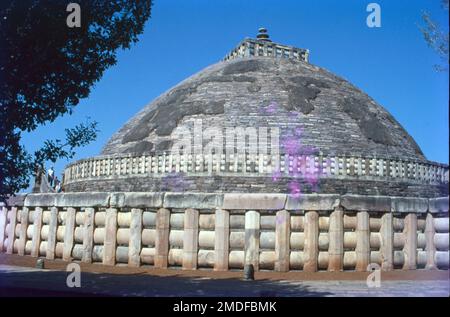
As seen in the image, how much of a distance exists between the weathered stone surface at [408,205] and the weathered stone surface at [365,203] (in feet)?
0.51

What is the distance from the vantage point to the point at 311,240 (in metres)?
11.1

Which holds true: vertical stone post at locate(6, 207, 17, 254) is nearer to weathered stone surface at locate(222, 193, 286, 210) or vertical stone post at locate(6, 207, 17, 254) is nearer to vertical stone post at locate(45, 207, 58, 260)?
vertical stone post at locate(45, 207, 58, 260)

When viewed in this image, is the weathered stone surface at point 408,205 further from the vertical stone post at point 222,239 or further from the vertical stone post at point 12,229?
the vertical stone post at point 12,229

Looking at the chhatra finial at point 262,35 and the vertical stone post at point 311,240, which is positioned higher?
the chhatra finial at point 262,35

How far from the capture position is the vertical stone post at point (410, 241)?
11648 mm

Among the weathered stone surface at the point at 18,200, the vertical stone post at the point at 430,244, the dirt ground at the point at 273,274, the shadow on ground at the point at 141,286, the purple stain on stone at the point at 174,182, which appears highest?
the purple stain on stone at the point at 174,182

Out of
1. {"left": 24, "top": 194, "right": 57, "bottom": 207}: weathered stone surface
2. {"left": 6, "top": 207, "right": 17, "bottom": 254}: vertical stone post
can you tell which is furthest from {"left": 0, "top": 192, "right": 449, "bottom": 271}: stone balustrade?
{"left": 6, "top": 207, "right": 17, "bottom": 254}: vertical stone post

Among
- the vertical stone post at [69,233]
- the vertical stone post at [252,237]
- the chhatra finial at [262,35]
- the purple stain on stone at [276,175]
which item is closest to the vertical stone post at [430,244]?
the vertical stone post at [252,237]

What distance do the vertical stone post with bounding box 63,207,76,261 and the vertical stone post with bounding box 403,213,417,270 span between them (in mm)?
8356

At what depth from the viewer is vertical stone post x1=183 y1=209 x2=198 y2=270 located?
11367mm
